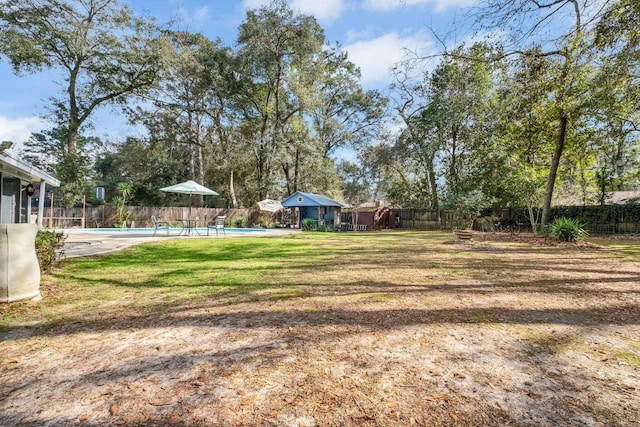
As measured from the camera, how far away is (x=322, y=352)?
8.02ft

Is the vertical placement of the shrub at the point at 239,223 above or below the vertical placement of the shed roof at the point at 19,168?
below

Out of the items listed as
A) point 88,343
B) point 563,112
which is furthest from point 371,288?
point 563,112

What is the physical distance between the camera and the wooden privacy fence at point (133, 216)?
18812 mm

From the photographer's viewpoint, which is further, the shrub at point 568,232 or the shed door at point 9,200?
the shrub at point 568,232

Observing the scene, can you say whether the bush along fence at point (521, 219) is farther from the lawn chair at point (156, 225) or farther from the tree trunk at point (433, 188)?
the lawn chair at point (156, 225)

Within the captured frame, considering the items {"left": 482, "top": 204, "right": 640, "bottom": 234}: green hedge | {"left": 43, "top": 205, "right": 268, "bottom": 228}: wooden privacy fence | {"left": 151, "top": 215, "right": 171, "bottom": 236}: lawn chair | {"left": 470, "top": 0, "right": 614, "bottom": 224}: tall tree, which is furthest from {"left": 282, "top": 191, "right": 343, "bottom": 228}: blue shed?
{"left": 470, "top": 0, "right": 614, "bottom": 224}: tall tree

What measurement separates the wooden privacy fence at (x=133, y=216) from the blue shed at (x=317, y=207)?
3.14 meters

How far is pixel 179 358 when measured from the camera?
236 centimetres

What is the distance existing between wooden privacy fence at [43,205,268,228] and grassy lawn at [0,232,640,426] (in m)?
16.1

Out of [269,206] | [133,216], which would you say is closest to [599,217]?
[269,206]

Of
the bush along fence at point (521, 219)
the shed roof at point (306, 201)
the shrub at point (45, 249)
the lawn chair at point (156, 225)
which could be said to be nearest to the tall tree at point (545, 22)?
the shrub at point (45, 249)

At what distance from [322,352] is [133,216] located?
21800 mm

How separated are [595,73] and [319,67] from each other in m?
20.7

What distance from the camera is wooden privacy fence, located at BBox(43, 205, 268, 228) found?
18.8m
